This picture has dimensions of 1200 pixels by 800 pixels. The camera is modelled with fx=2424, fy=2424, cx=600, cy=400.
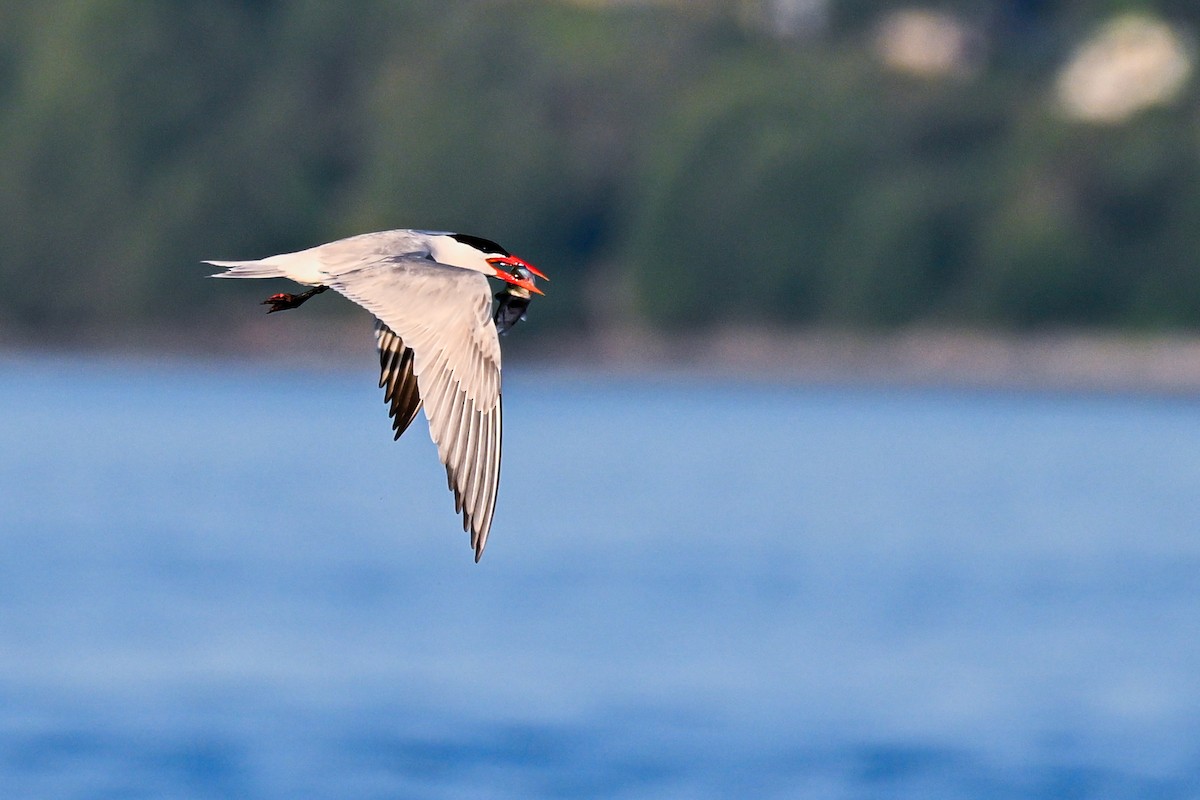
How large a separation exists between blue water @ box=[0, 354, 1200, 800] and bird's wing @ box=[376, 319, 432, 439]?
11592 mm

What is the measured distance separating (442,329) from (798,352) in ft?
231

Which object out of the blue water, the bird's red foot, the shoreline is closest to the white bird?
the bird's red foot

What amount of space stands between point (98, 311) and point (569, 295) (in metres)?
15.6

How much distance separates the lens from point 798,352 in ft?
261

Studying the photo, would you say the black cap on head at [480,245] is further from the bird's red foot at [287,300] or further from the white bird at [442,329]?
the bird's red foot at [287,300]

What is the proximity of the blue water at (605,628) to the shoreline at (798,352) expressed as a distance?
366 centimetres

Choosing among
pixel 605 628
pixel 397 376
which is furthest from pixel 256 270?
pixel 605 628

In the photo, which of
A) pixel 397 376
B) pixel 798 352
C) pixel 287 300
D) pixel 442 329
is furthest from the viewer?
pixel 798 352

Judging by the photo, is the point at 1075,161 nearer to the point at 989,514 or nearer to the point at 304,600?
the point at 989,514

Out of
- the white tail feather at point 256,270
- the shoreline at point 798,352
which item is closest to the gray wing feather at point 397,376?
the white tail feather at point 256,270

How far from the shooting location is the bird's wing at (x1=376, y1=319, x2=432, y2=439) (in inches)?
398

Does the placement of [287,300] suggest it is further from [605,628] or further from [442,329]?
[605,628]

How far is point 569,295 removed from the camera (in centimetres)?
7894

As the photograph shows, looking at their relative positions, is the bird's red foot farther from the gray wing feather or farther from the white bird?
the gray wing feather
